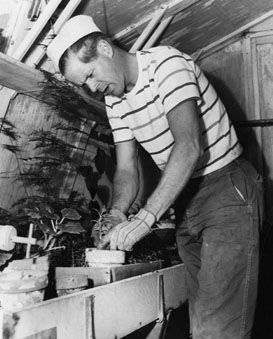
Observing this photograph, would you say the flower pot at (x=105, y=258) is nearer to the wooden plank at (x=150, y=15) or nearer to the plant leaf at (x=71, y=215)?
the plant leaf at (x=71, y=215)

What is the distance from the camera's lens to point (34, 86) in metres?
2.59

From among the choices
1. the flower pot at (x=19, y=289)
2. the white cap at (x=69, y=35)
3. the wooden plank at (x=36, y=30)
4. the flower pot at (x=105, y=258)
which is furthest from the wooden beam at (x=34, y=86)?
the flower pot at (x=19, y=289)

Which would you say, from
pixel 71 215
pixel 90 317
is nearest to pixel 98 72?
pixel 71 215

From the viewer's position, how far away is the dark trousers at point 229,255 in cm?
155

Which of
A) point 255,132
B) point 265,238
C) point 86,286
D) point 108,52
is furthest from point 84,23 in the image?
point 255,132

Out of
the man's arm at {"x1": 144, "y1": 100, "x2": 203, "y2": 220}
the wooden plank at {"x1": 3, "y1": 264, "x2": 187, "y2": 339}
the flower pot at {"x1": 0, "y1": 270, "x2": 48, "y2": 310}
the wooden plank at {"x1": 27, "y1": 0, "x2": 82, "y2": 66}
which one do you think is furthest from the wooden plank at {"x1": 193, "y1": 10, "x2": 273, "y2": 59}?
the flower pot at {"x1": 0, "y1": 270, "x2": 48, "y2": 310}

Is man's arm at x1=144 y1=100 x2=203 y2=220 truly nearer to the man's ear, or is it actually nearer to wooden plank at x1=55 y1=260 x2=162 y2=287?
the man's ear

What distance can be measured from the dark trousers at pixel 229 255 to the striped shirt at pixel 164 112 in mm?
88

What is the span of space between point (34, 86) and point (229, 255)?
1709 millimetres

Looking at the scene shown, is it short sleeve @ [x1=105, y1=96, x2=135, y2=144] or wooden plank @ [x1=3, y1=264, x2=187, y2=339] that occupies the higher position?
short sleeve @ [x1=105, y1=96, x2=135, y2=144]

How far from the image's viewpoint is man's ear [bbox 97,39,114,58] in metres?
1.57

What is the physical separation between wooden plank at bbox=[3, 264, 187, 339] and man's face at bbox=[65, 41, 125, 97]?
817mm

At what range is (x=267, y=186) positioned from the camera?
373cm

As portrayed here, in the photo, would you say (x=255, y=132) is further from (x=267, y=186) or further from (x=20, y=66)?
(x=20, y=66)
